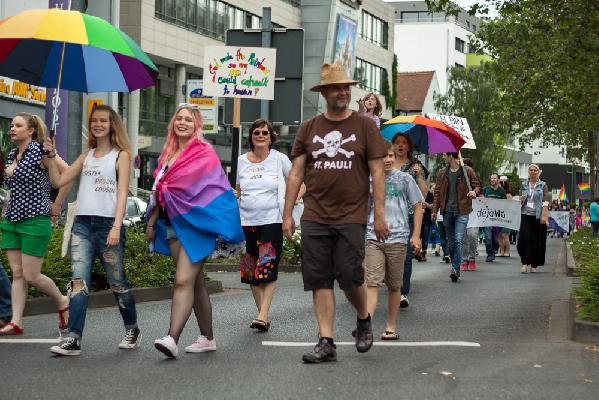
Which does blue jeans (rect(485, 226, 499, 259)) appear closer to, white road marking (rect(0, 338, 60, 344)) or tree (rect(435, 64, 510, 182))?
white road marking (rect(0, 338, 60, 344))

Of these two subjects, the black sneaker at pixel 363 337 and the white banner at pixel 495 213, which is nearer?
the black sneaker at pixel 363 337

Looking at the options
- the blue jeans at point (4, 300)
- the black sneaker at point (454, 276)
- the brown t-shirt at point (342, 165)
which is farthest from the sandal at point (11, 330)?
the black sneaker at point (454, 276)

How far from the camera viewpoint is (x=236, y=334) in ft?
31.1

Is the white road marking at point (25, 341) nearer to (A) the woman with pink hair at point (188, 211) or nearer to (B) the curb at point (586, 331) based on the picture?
(A) the woman with pink hair at point (188, 211)

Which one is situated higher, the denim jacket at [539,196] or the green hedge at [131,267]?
the denim jacket at [539,196]

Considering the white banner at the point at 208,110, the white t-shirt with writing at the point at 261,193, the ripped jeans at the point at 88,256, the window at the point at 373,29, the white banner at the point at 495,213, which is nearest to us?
the ripped jeans at the point at 88,256

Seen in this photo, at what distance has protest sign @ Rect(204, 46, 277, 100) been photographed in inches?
629

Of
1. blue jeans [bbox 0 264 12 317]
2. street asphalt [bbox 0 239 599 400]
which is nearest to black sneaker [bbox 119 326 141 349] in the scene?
street asphalt [bbox 0 239 599 400]

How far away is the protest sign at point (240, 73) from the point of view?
52.4 feet

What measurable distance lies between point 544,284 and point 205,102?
16.0 meters

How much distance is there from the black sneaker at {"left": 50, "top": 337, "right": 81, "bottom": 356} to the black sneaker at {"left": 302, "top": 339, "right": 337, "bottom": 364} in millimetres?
1582

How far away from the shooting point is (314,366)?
7.49m

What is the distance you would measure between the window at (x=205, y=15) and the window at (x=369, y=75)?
499 inches

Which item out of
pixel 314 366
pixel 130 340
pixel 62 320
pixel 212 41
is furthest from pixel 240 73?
pixel 212 41
